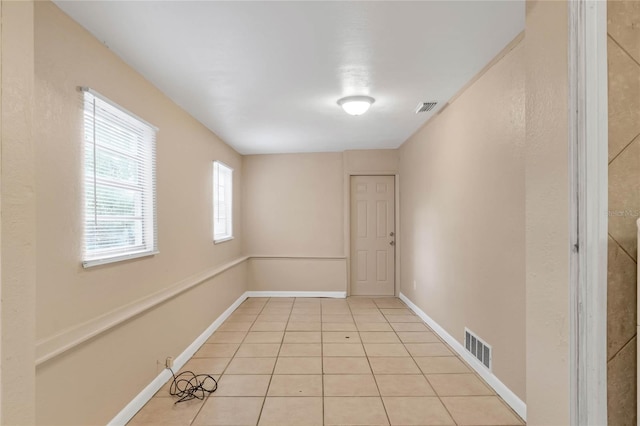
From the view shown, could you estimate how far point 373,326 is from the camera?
4152 millimetres

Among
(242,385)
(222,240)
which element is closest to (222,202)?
(222,240)

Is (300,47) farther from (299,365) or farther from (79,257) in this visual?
(299,365)

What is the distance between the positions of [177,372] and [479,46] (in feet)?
11.7

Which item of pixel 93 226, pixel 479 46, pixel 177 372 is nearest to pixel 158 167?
pixel 93 226

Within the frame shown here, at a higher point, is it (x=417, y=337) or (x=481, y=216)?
(x=481, y=216)

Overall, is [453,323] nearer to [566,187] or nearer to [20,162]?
[566,187]

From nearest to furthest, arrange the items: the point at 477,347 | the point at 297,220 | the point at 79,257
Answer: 1. the point at 79,257
2. the point at 477,347
3. the point at 297,220

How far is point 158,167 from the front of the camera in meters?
2.84

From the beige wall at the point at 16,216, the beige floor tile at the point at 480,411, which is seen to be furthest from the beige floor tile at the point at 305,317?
the beige wall at the point at 16,216

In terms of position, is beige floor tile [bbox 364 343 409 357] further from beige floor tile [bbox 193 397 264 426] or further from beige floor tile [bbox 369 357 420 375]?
beige floor tile [bbox 193 397 264 426]

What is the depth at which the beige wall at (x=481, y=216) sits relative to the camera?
2.21 meters

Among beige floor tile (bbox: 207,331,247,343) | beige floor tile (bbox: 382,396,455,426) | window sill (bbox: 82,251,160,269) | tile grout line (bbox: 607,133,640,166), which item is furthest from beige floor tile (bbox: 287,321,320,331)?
tile grout line (bbox: 607,133,640,166)

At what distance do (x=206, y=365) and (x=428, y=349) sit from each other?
223 cm

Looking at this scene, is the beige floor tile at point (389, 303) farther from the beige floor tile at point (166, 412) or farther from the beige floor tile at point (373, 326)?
Answer: the beige floor tile at point (166, 412)
